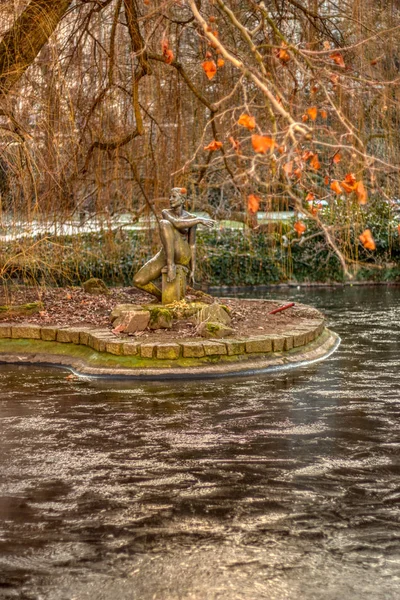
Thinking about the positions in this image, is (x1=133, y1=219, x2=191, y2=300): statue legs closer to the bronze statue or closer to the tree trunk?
the bronze statue

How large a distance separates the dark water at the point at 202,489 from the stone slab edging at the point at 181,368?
1.07 feet

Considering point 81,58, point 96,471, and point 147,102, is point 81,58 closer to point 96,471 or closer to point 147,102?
point 147,102

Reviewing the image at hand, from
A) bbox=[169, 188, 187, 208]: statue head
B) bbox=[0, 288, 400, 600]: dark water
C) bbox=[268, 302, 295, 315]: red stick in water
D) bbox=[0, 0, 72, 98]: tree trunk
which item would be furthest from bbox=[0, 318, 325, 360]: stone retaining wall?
bbox=[0, 0, 72, 98]: tree trunk

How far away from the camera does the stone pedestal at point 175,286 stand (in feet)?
37.0

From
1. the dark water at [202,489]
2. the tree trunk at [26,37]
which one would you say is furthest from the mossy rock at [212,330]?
the tree trunk at [26,37]

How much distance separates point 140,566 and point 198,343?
17.7 ft

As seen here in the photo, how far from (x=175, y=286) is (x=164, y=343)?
1.68m

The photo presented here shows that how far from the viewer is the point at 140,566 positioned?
14.4ft

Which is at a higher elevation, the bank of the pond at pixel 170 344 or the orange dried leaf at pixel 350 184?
the orange dried leaf at pixel 350 184

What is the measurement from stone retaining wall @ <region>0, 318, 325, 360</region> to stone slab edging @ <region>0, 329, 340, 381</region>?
0.09m

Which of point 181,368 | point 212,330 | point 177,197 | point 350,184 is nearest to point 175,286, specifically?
point 177,197

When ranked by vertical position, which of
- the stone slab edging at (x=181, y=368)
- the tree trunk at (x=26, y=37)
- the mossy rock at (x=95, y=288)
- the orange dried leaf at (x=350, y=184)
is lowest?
A: the stone slab edging at (x=181, y=368)

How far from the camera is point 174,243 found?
11273mm

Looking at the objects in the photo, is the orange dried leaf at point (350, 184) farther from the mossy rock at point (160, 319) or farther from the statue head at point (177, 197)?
the statue head at point (177, 197)
